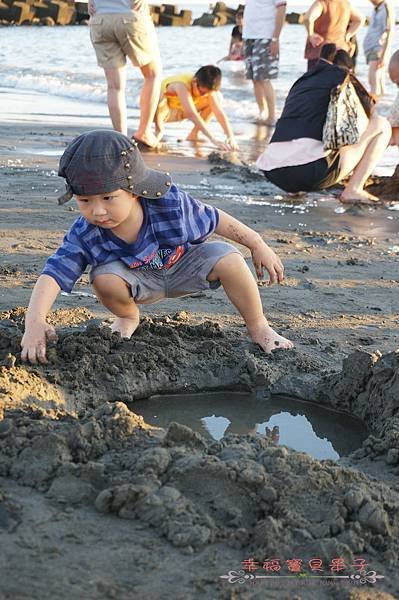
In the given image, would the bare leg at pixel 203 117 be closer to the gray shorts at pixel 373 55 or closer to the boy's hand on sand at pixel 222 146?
the boy's hand on sand at pixel 222 146

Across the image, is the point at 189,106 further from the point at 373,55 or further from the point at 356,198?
the point at 373,55

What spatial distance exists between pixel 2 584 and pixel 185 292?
198 centimetres

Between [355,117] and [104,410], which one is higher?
[355,117]

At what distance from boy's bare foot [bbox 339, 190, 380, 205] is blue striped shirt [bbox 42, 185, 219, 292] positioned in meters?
3.10

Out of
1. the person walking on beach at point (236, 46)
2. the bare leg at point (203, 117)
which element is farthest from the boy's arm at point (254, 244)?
the person walking on beach at point (236, 46)

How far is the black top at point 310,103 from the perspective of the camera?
6156 mm

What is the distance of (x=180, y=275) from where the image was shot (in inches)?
145

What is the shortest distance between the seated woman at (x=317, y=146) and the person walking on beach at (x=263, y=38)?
3.89 meters

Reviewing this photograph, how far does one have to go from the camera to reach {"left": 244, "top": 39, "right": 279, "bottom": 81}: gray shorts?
10.4 metres

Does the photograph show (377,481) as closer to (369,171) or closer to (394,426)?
(394,426)

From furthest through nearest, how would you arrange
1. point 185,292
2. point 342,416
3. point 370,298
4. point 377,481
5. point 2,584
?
point 370,298
point 185,292
point 342,416
point 377,481
point 2,584

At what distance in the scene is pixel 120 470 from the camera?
2.48 metres

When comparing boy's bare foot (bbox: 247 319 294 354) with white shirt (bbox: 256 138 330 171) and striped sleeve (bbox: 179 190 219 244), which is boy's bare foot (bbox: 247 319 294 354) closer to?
striped sleeve (bbox: 179 190 219 244)

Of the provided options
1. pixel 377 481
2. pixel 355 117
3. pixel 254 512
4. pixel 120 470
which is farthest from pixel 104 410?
pixel 355 117
